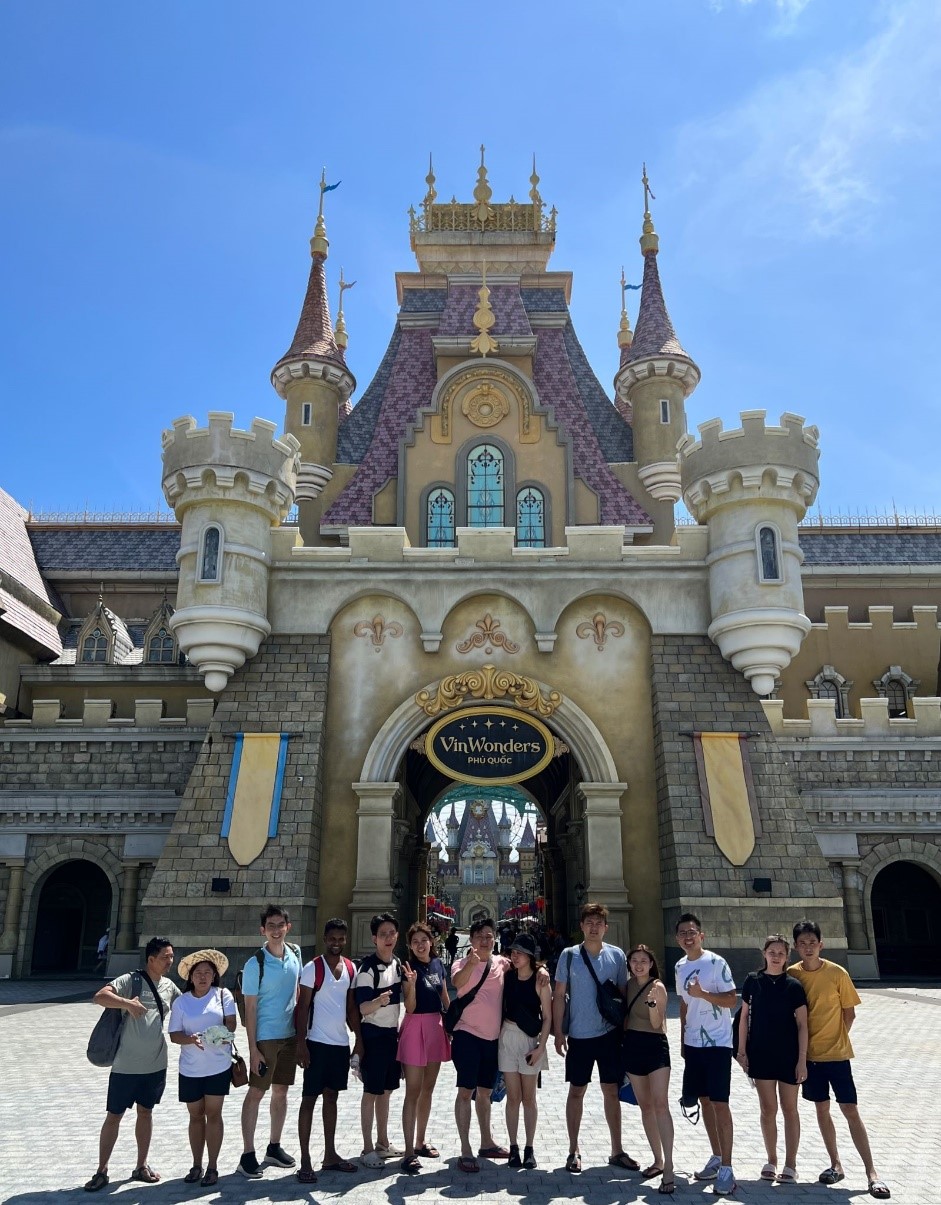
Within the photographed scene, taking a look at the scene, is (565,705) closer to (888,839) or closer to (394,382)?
(888,839)

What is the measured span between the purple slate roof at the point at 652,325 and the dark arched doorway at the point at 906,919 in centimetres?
1589

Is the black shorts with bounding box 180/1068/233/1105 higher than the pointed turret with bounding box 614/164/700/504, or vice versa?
the pointed turret with bounding box 614/164/700/504

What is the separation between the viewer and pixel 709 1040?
23.4 ft

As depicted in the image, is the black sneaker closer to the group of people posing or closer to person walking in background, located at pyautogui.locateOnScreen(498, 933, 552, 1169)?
the group of people posing

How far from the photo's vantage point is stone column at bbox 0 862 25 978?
68.2 feet

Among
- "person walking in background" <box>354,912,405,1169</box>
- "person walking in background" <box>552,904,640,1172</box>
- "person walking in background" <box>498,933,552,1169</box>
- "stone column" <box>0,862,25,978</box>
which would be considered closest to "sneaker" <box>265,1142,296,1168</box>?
"person walking in background" <box>354,912,405,1169</box>

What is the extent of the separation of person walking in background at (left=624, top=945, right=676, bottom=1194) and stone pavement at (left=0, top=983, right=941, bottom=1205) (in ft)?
1.07

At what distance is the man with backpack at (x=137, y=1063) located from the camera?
6711 millimetres

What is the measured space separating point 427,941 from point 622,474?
Answer: 2321 cm

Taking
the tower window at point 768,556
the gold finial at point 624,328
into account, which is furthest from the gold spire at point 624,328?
the tower window at point 768,556

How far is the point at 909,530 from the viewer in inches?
1401

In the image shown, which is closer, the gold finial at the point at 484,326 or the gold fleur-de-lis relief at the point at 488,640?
the gold fleur-de-lis relief at the point at 488,640

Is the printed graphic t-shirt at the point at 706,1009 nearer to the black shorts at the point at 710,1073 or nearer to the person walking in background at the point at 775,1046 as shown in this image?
the black shorts at the point at 710,1073

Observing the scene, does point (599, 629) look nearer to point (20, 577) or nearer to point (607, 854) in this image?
point (607, 854)
